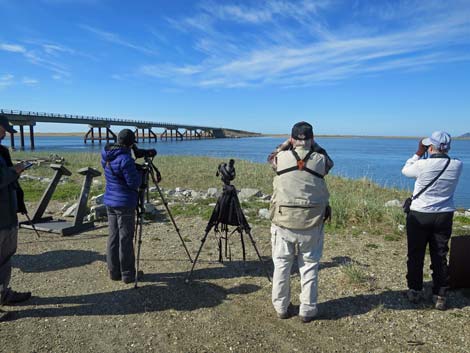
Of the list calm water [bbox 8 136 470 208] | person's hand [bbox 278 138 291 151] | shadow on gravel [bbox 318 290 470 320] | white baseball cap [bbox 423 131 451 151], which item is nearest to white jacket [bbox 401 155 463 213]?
white baseball cap [bbox 423 131 451 151]

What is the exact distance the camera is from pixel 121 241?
4465 mm

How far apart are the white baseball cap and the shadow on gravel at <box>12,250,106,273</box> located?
494cm

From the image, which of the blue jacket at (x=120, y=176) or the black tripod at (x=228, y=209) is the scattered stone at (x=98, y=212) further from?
the black tripod at (x=228, y=209)

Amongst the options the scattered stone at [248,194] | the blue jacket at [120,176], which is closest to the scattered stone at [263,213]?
the scattered stone at [248,194]

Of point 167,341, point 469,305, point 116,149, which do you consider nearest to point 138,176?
point 116,149

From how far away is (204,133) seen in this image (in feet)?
474

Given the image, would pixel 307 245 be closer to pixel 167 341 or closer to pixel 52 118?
pixel 167 341

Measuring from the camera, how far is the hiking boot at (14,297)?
3947 millimetres

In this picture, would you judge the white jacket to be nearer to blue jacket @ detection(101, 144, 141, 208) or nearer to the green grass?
the green grass

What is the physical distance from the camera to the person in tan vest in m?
3.43

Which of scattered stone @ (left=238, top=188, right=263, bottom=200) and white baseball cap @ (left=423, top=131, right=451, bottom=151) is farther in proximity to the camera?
scattered stone @ (left=238, top=188, right=263, bottom=200)

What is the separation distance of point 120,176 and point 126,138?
0.49 metres

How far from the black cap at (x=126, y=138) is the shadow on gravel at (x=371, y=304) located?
122 inches

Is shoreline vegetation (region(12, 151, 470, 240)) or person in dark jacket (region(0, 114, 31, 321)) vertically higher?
person in dark jacket (region(0, 114, 31, 321))
